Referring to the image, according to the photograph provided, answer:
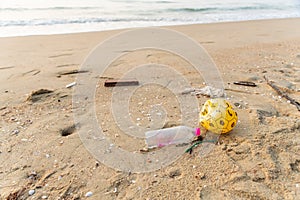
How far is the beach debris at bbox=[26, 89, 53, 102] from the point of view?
2.85 m

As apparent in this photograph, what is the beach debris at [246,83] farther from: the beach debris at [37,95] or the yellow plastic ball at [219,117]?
the beach debris at [37,95]

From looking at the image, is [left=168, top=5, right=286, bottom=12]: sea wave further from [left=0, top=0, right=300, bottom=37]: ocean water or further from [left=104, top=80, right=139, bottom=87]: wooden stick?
[left=104, top=80, right=139, bottom=87]: wooden stick

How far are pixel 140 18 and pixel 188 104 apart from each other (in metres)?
7.60

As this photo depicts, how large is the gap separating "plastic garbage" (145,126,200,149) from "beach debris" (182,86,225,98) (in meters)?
0.81

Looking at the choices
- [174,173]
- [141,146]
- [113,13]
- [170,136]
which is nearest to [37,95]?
[141,146]

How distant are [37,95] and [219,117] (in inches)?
79.1

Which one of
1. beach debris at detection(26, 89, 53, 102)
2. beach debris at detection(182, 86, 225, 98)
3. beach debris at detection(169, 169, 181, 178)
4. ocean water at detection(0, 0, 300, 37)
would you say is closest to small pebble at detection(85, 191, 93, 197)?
beach debris at detection(169, 169, 181, 178)

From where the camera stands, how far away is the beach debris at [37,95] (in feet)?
9.36

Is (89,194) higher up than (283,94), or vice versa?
(283,94)

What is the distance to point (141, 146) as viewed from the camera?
209cm

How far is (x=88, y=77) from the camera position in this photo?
137 inches

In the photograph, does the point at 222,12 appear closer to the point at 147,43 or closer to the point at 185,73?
the point at 147,43

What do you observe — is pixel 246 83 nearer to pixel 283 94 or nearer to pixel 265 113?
pixel 283 94

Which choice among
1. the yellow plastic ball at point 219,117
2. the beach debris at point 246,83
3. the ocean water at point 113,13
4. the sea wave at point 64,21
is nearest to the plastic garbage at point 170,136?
the yellow plastic ball at point 219,117
